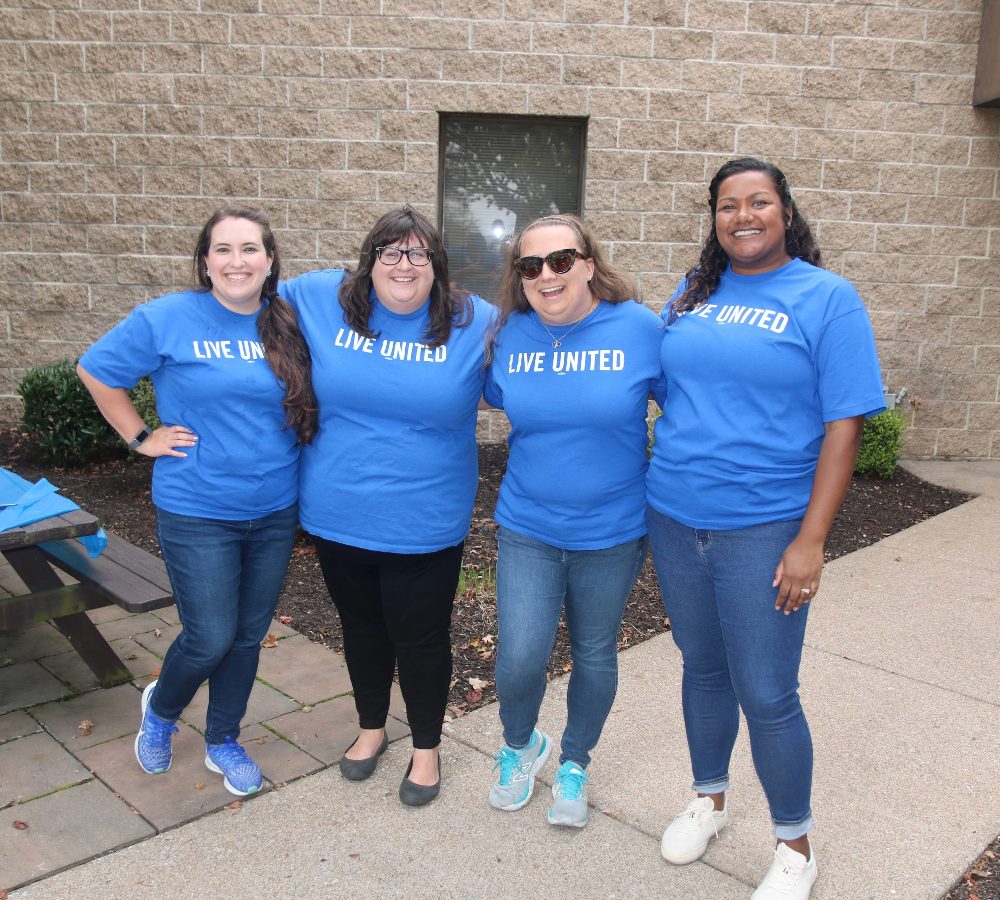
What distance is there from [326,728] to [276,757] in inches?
9.5

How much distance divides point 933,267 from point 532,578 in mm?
6586

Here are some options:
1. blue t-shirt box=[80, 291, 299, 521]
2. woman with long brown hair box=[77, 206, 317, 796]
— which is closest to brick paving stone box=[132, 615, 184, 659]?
woman with long brown hair box=[77, 206, 317, 796]

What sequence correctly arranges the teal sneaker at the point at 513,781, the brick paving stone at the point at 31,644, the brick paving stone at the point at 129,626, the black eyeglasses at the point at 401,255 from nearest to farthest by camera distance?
the black eyeglasses at the point at 401,255 < the teal sneaker at the point at 513,781 < the brick paving stone at the point at 31,644 < the brick paving stone at the point at 129,626

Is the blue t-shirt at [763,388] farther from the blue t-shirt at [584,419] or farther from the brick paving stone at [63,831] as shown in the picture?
the brick paving stone at [63,831]

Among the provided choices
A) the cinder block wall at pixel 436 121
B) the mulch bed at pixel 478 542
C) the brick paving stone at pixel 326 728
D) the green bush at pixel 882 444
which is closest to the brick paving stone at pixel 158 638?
the mulch bed at pixel 478 542

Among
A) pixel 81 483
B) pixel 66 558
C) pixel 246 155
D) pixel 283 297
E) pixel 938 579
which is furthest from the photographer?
pixel 246 155

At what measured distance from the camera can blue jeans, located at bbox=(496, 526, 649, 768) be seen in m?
2.60

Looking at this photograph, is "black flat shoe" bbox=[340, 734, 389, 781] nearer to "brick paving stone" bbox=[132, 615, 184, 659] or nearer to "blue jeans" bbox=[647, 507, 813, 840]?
"blue jeans" bbox=[647, 507, 813, 840]

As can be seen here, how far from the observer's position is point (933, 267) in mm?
7684

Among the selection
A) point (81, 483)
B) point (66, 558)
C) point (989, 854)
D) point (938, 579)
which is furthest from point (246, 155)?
point (989, 854)

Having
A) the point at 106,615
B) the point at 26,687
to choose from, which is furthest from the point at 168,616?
the point at 26,687

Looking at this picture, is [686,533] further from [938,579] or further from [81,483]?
[81,483]

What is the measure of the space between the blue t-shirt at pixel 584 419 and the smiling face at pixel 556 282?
0.20 ft

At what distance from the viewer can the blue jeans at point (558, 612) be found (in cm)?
260
